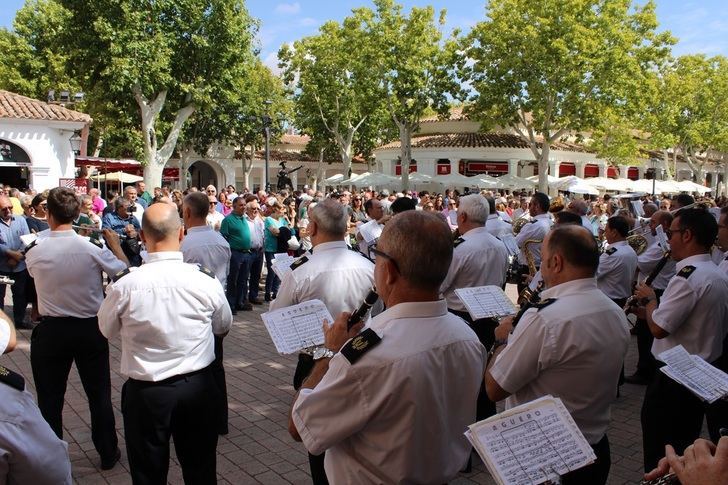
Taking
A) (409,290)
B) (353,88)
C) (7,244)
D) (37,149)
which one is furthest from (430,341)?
(353,88)

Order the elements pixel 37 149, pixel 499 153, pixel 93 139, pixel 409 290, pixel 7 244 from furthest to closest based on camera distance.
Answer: pixel 499 153
pixel 93 139
pixel 37 149
pixel 7 244
pixel 409 290

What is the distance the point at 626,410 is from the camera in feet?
19.2

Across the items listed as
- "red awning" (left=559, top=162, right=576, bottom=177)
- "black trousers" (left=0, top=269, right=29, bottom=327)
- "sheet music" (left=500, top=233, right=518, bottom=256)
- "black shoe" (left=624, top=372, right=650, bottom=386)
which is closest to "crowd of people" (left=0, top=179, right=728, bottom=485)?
"black shoe" (left=624, top=372, right=650, bottom=386)

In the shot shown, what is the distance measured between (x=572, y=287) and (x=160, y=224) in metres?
2.19

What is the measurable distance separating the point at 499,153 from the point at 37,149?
89.5 ft

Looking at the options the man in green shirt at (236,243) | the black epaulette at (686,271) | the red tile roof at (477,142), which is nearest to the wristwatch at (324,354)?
the black epaulette at (686,271)

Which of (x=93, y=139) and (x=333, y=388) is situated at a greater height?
(x=93, y=139)

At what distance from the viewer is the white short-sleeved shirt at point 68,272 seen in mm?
4051

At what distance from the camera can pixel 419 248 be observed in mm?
2061

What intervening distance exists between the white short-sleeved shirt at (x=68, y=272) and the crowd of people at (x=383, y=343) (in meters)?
0.01

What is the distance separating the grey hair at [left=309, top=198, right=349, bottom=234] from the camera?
3.79 meters

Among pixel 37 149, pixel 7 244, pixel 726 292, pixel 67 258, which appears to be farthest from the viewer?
pixel 37 149

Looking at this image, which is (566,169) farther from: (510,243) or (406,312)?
(406,312)

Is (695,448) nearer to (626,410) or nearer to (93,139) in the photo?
(626,410)
